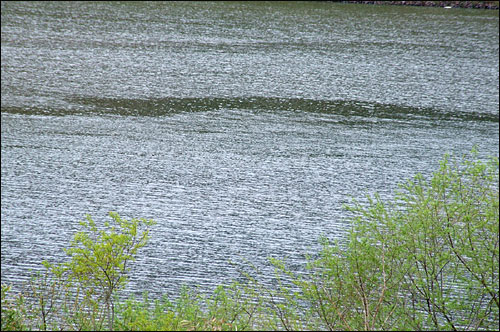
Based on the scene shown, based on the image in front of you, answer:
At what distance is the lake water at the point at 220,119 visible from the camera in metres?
12.9

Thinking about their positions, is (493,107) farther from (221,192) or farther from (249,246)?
(249,246)

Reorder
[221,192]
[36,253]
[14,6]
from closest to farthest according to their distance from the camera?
[36,253] < [221,192] < [14,6]

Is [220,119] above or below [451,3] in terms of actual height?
below

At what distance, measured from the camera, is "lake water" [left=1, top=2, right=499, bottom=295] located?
507 inches

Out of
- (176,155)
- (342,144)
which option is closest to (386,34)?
(342,144)

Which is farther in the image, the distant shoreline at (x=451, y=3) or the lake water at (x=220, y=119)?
the distant shoreline at (x=451, y=3)

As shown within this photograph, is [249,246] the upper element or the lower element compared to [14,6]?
lower

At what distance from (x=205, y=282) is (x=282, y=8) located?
1106 inches

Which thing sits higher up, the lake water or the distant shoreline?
the distant shoreline

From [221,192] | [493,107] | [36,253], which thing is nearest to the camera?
[36,253]

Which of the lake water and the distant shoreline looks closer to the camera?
the lake water

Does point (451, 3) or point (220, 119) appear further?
point (451, 3)

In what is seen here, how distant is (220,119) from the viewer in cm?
2042

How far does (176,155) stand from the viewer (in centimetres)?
1716
